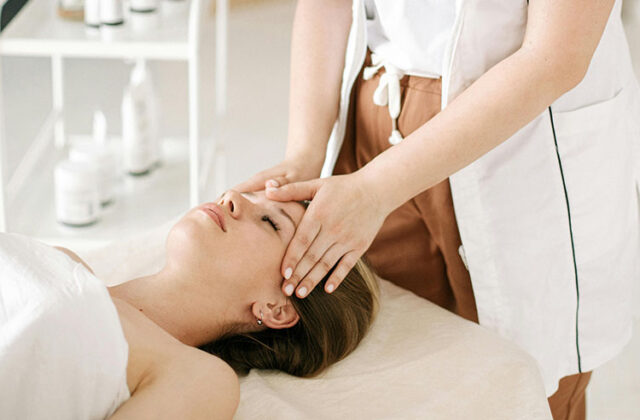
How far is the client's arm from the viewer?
1110 millimetres

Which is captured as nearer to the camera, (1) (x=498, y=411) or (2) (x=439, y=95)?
(1) (x=498, y=411)

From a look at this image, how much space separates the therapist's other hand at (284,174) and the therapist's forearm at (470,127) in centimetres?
23

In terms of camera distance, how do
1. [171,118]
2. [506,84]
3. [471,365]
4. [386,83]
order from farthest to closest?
1. [171,118]
2. [386,83]
3. [471,365]
4. [506,84]

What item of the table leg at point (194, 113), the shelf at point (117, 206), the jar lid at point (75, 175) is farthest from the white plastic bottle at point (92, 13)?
the shelf at point (117, 206)

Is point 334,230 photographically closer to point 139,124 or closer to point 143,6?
point 143,6

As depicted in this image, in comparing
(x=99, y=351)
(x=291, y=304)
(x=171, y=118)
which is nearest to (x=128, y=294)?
(x=291, y=304)

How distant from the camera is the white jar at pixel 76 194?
8.08ft

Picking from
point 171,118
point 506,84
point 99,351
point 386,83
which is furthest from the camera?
point 171,118

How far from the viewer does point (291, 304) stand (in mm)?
1473

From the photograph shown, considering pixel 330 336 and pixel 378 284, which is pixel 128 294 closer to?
pixel 330 336

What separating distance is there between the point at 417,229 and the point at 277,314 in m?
0.32

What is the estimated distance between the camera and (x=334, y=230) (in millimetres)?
1321

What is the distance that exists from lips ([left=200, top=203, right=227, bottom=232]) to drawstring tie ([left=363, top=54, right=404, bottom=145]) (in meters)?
0.33

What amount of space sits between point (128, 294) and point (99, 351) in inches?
15.5
